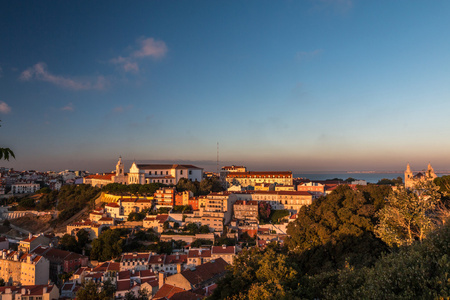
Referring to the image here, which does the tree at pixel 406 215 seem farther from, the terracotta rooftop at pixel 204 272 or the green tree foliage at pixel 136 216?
the green tree foliage at pixel 136 216

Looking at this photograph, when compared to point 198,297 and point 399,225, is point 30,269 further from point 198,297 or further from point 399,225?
point 399,225

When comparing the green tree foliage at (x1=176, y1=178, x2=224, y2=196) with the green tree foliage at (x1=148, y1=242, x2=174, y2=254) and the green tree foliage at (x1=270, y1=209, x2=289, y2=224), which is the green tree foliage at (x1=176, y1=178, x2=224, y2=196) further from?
the green tree foliage at (x1=148, y1=242, x2=174, y2=254)

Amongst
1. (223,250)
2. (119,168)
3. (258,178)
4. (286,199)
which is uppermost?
(119,168)

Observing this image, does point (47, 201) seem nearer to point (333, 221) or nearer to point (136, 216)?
point (136, 216)

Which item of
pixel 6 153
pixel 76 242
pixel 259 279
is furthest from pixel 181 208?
pixel 6 153

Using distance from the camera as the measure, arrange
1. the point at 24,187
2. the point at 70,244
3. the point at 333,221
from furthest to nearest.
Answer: the point at 24,187 → the point at 70,244 → the point at 333,221

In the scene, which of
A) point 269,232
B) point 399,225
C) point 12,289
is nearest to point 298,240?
point 399,225
